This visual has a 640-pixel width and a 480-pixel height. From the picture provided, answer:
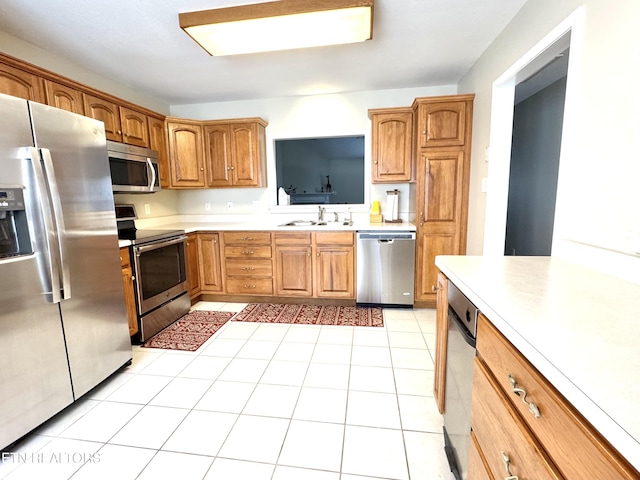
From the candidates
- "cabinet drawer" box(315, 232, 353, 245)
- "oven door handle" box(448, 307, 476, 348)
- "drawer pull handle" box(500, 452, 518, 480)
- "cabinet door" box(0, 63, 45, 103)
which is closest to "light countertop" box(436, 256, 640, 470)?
"oven door handle" box(448, 307, 476, 348)

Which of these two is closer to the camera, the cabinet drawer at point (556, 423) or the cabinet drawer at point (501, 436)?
the cabinet drawer at point (556, 423)

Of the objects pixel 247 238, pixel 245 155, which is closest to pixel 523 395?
pixel 247 238

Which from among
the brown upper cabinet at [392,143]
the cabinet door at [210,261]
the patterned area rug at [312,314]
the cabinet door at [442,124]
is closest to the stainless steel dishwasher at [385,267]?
the patterned area rug at [312,314]

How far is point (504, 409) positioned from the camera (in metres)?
A: 0.79

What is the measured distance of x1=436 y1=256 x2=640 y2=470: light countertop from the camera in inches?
18.2

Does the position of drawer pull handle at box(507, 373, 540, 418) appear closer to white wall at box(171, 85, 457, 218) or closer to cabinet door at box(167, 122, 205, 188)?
white wall at box(171, 85, 457, 218)

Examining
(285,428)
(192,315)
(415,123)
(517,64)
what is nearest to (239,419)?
(285,428)

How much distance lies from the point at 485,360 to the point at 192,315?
2864mm

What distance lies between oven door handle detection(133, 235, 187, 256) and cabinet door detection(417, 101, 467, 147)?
8.39 ft

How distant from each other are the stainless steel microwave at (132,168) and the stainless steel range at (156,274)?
22cm

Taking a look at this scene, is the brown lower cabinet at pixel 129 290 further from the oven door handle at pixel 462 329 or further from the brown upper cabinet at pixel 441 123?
the brown upper cabinet at pixel 441 123

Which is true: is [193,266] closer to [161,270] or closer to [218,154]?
[161,270]

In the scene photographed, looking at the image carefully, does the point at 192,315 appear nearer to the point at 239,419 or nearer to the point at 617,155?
the point at 239,419

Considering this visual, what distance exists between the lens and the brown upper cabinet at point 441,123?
9.20 feet
